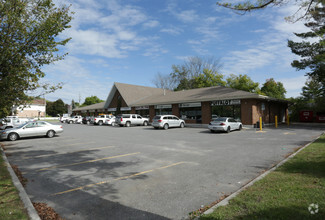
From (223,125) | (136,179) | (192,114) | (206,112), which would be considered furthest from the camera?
(192,114)

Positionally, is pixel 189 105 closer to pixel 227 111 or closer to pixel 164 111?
pixel 227 111

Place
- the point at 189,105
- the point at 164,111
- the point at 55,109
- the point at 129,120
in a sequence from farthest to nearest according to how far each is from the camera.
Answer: the point at 55,109 < the point at 164,111 < the point at 129,120 < the point at 189,105

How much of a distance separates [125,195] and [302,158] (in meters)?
6.66

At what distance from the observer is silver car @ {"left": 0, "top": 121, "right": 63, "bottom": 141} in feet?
51.1

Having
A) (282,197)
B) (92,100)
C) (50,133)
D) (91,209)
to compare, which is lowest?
(91,209)

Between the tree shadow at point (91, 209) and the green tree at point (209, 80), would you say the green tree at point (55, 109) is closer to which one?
the green tree at point (209, 80)

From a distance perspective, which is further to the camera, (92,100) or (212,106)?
(92,100)

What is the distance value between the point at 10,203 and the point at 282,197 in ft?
18.5

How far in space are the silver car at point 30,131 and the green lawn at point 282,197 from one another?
16.8 m

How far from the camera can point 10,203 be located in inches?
169

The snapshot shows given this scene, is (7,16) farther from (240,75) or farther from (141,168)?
(240,75)

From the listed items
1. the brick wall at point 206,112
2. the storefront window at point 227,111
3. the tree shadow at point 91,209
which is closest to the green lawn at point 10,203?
the tree shadow at point 91,209

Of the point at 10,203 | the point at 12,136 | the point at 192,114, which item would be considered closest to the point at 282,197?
the point at 10,203

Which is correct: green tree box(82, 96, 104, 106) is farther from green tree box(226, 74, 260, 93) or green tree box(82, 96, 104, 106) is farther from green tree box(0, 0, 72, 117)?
green tree box(0, 0, 72, 117)
